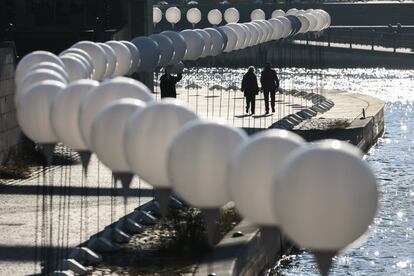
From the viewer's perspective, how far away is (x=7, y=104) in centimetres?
2373

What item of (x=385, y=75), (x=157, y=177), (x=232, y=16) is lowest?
(x=385, y=75)

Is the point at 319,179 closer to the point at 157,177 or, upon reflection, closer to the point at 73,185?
the point at 157,177

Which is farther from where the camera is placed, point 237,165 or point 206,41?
point 206,41

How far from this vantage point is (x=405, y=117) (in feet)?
131

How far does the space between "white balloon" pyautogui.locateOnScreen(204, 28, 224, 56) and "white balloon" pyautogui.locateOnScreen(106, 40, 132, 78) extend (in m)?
9.18

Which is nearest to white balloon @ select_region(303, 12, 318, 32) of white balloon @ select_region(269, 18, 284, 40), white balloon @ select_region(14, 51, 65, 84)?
white balloon @ select_region(269, 18, 284, 40)

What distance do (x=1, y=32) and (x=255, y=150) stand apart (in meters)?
19.6

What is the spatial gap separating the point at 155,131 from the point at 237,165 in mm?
1259

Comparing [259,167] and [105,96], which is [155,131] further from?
[105,96]

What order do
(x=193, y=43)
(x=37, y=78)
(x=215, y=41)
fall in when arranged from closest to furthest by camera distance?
1. (x=37, y=78)
2. (x=193, y=43)
3. (x=215, y=41)

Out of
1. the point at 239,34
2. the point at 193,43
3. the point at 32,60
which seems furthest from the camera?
the point at 239,34

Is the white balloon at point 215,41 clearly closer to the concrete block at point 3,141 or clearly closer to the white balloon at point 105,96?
the concrete block at point 3,141

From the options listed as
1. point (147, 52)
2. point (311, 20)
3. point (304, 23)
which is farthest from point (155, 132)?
point (311, 20)

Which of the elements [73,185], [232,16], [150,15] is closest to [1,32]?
[73,185]
